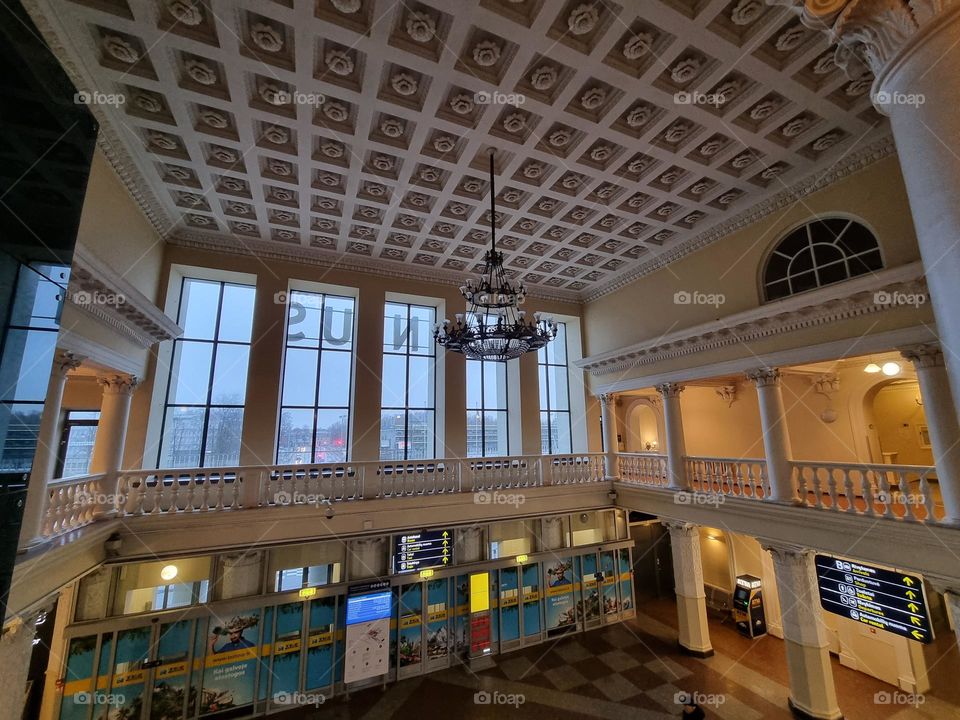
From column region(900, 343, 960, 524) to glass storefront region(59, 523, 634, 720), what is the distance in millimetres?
5855

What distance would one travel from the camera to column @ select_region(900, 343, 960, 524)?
3938 mm

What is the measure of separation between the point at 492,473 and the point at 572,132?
209 inches

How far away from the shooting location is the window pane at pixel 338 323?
8.09 metres

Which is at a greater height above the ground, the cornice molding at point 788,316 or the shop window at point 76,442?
the cornice molding at point 788,316

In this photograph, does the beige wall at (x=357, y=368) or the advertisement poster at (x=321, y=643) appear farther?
the beige wall at (x=357, y=368)

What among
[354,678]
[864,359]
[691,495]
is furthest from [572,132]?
[354,678]

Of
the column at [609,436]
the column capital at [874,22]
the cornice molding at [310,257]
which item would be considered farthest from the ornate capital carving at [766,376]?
the cornice molding at [310,257]

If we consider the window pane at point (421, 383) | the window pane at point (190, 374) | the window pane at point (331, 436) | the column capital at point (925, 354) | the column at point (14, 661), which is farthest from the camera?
the window pane at point (421, 383)

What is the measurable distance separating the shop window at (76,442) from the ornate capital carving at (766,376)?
35.6ft

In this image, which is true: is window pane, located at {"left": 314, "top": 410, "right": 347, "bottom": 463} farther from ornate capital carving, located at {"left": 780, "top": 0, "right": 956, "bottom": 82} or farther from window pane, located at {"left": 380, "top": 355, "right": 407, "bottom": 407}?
ornate capital carving, located at {"left": 780, "top": 0, "right": 956, "bottom": 82}

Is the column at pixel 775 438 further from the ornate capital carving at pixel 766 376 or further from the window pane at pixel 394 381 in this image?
the window pane at pixel 394 381

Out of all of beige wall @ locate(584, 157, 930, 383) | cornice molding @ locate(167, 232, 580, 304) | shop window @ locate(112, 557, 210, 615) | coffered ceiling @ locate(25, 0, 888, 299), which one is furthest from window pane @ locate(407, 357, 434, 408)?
shop window @ locate(112, 557, 210, 615)

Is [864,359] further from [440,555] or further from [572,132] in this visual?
[440,555]

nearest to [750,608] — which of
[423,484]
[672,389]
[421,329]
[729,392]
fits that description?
[729,392]
